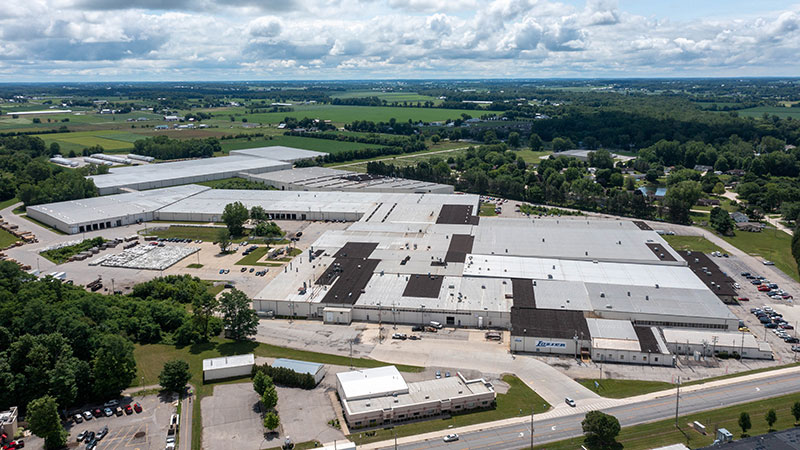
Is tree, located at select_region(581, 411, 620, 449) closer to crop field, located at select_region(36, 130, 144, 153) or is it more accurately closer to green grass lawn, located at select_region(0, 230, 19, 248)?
green grass lawn, located at select_region(0, 230, 19, 248)

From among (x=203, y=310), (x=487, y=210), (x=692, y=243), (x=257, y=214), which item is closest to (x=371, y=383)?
(x=203, y=310)

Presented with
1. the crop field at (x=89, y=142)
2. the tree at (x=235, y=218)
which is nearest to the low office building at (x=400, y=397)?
the tree at (x=235, y=218)

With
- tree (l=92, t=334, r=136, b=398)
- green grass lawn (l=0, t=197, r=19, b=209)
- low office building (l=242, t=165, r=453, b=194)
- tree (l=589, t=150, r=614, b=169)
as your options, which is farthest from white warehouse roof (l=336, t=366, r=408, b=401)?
tree (l=589, t=150, r=614, b=169)

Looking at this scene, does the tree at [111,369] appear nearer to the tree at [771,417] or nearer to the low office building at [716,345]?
the low office building at [716,345]

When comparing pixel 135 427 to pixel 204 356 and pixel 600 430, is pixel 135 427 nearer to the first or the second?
pixel 204 356

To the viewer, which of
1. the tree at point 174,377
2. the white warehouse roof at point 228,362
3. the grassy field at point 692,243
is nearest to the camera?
the tree at point 174,377

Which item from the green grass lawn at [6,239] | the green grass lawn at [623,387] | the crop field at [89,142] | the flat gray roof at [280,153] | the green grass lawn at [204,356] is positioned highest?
the crop field at [89,142]

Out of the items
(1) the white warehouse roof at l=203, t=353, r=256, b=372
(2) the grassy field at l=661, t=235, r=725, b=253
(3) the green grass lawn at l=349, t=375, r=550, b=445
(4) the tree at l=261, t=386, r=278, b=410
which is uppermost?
(4) the tree at l=261, t=386, r=278, b=410
